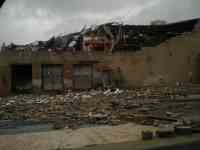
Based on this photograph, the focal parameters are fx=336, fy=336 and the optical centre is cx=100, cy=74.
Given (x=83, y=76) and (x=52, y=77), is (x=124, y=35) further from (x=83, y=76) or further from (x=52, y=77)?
(x=52, y=77)

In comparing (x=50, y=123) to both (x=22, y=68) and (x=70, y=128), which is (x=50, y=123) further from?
(x=22, y=68)

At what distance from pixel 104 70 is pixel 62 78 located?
3342mm

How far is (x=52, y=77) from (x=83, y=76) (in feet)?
7.70

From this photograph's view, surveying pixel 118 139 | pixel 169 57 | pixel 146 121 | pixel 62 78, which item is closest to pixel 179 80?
pixel 169 57

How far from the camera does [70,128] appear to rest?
838cm

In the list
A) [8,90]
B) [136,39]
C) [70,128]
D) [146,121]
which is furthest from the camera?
[136,39]

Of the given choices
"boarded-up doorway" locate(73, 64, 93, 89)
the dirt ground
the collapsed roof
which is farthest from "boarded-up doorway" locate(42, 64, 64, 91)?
the dirt ground

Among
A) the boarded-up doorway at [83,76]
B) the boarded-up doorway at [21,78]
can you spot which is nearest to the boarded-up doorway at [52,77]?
the boarded-up doorway at [83,76]

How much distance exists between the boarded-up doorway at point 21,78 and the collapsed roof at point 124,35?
4.55m

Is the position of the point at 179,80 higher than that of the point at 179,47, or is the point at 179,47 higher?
the point at 179,47

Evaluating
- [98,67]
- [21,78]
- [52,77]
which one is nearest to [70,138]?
[52,77]

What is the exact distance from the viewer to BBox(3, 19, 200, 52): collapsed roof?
30.5m

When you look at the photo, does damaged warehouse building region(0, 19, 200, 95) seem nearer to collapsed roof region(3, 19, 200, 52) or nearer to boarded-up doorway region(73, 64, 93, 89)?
boarded-up doorway region(73, 64, 93, 89)

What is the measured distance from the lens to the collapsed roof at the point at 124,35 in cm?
3046
